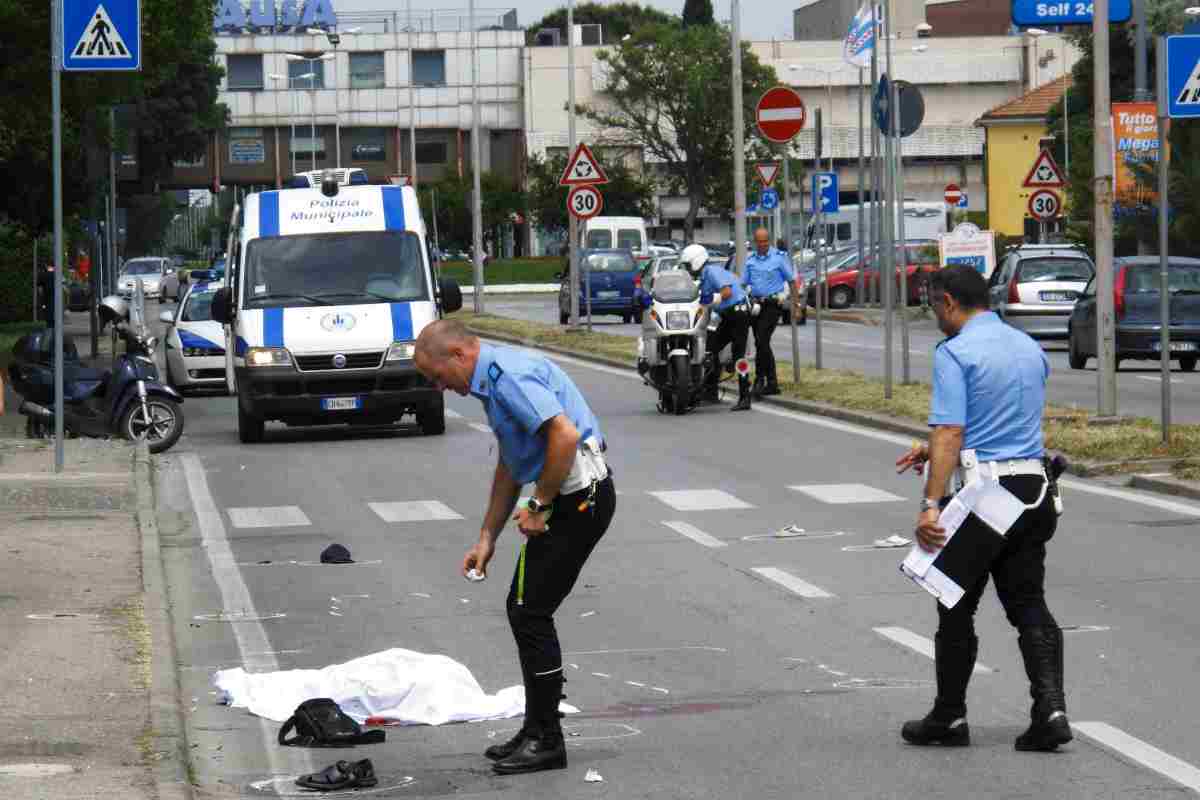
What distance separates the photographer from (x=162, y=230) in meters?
130

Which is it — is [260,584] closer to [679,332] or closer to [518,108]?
[679,332]

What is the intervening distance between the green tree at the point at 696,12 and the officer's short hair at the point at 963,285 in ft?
432

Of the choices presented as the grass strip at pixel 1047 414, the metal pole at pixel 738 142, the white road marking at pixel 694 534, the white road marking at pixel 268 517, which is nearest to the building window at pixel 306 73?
the grass strip at pixel 1047 414

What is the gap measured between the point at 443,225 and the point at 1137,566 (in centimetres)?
9366

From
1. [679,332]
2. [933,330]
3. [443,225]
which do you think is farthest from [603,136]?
[679,332]

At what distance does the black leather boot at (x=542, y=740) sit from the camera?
7508 millimetres

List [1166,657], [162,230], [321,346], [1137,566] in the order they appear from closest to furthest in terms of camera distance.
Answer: [1166,657], [1137,566], [321,346], [162,230]

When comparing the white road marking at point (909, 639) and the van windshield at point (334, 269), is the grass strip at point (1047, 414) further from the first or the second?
the white road marking at point (909, 639)

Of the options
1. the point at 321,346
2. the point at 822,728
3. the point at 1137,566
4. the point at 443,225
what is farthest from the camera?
the point at 443,225

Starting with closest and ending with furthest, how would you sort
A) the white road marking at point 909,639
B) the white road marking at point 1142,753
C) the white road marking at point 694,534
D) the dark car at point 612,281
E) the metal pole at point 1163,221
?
the white road marking at point 1142,753 → the white road marking at point 909,639 → the white road marking at point 694,534 → the metal pole at point 1163,221 → the dark car at point 612,281

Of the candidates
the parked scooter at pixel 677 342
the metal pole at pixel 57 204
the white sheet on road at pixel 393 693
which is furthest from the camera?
the parked scooter at pixel 677 342

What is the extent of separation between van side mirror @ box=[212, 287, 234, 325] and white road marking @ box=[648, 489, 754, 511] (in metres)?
7.38

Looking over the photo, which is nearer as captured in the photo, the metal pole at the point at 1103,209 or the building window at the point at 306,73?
the metal pole at the point at 1103,209

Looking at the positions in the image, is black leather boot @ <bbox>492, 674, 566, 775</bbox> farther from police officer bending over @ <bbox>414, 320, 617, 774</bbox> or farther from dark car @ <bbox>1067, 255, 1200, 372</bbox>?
dark car @ <bbox>1067, 255, 1200, 372</bbox>
